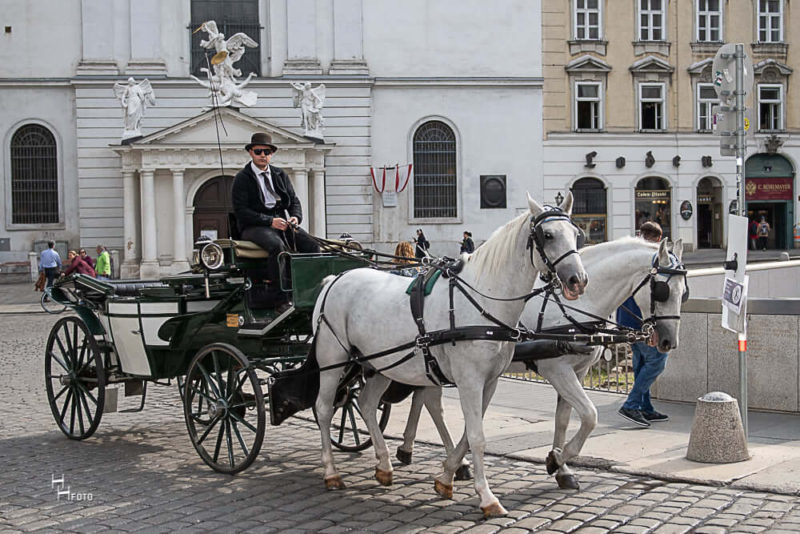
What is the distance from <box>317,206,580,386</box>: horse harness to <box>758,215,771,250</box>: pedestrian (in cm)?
3599

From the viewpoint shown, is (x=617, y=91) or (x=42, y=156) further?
(x=617, y=91)

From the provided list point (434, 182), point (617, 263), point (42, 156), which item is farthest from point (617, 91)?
point (617, 263)

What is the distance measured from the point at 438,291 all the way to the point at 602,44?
3436 cm

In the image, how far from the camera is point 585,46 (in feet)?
128

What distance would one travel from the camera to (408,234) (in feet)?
124

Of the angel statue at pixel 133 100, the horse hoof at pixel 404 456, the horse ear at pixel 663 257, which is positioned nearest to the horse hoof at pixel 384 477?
the horse hoof at pixel 404 456

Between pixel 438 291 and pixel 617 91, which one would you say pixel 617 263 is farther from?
pixel 617 91

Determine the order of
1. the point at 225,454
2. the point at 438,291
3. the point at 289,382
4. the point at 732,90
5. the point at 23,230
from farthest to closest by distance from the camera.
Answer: the point at 23,230, the point at 732,90, the point at 225,454, the point at 289,382, the point at 438,291

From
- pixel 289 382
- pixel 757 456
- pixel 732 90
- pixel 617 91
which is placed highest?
pixel 617 91

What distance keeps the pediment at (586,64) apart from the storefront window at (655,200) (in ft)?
16.9

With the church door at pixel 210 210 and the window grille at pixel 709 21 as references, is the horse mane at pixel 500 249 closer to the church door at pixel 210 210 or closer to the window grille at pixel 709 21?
the church door at pixel 210 210

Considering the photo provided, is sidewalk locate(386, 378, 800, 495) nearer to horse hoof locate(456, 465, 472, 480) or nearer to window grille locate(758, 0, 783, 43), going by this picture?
horse hoof locate(456, 465, 472, 480)

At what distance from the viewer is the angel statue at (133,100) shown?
111 ft

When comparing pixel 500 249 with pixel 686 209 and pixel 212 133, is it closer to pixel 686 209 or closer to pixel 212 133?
pixel 212 133
